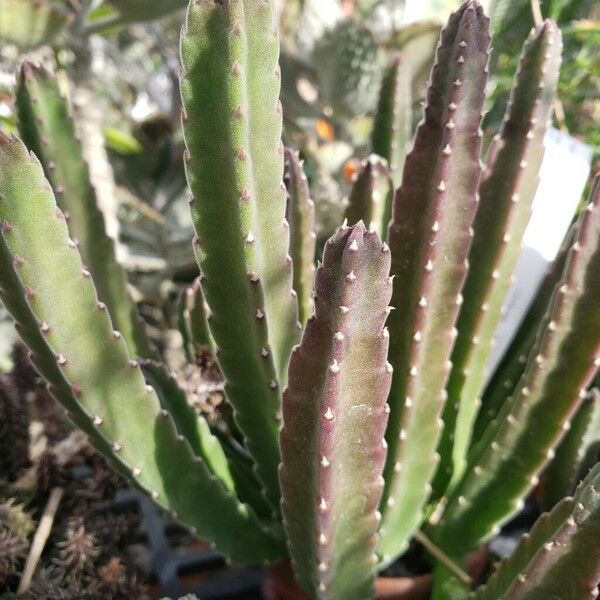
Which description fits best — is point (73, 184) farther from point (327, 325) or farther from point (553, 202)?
point (553, 202)

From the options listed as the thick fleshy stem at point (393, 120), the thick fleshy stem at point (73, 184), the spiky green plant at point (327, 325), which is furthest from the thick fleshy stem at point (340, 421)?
the thick fleshy stem at point (393, 120)

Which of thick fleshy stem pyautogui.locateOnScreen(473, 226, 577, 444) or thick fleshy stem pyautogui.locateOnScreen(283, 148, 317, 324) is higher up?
thick fleshy stem pyautogui.locateOnScreen(283, 148, 317, 324)

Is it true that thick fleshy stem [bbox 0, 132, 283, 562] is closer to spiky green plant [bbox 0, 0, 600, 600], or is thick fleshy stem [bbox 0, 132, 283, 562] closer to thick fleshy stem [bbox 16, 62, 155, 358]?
spiky green plant [bbox 0, 0, 600, 600]

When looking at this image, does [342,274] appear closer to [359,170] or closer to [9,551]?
[359,170]

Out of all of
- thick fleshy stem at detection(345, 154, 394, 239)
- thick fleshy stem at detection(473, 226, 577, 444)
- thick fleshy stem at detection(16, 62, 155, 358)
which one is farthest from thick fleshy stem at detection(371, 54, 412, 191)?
thick fleshy stem at detection(16, 62, 155, 358)

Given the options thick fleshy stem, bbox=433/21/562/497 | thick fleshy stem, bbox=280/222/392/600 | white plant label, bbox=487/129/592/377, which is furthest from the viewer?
white plant label, bbox=487/129/592/377

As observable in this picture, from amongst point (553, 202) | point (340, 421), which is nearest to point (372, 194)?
point (553, 202)
